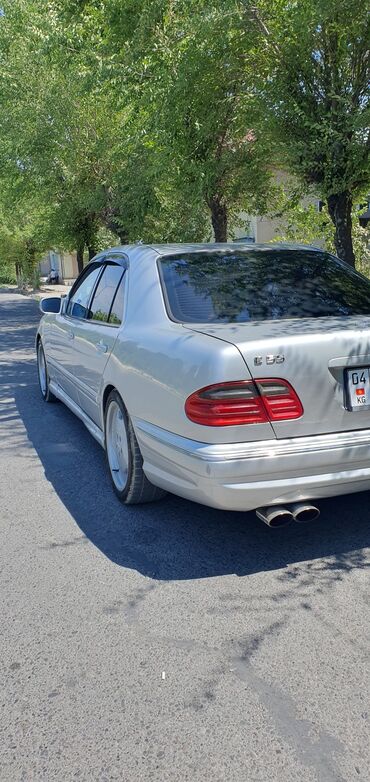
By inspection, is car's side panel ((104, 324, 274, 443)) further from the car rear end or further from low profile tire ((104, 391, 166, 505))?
low profile tire ((104, 391, 166, 505))

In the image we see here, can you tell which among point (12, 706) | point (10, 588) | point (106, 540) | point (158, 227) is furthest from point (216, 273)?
point (158, 227)

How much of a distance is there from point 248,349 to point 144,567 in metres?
1.26

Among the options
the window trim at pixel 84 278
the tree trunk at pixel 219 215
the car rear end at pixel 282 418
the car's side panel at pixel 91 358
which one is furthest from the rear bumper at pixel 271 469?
the tree trunk at pixel 219 215

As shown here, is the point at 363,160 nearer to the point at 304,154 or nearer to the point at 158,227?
the point at 304,154

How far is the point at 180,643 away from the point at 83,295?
354cm

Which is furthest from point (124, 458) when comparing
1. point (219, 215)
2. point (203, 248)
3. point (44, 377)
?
point (219, 215)

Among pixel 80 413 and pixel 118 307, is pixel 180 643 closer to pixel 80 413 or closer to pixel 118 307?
pixel 118 307

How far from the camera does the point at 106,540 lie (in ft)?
12.4

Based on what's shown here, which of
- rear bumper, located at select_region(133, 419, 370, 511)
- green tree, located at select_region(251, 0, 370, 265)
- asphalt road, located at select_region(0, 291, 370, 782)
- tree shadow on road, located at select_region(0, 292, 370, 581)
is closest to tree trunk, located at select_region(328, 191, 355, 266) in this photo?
green tree, located at select_region(251, 0, 370, 265)

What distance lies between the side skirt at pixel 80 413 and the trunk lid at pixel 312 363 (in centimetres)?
173

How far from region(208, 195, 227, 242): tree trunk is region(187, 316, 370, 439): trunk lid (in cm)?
923

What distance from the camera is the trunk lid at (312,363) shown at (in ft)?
10.3

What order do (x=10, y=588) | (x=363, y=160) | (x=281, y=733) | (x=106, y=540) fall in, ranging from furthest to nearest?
1. (x=363, y=160)
2. (x=106, y=540)
3. (x=10, y=588)
4. (x=281, y=733)

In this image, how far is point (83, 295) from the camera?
18.6 feet
